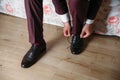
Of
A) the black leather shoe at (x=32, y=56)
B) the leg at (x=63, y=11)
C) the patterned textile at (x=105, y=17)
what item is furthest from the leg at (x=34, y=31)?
the patterned textile at (x=105, y=17)

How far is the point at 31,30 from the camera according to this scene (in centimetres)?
114

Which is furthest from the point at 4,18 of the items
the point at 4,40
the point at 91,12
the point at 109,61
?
the point at 109,61

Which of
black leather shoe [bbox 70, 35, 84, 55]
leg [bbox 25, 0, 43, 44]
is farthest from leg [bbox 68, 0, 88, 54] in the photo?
leg [bbox 25, 0, 43, 44]

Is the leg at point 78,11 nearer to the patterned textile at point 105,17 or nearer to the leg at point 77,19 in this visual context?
the leg at point 77,19

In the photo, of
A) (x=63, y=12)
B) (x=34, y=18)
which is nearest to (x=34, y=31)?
(x=34, y=18)

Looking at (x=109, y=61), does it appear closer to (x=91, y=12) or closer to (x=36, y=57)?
(x=91, y=12)

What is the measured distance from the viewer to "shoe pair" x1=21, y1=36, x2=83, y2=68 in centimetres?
122

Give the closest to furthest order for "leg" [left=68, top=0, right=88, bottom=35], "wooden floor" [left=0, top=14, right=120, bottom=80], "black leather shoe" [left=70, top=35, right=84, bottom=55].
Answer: "leg" [left=68, top=0, right=88, bottom=35] < "wooden floor" [left=0, top=14, right=120, bottom=80] < "black leather shoe" [left=70, top=35, right=84, bottom=55]

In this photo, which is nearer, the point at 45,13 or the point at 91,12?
the point at 91,12

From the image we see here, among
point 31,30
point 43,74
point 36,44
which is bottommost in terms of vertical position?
point 43,74

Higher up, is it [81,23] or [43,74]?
[81,23]

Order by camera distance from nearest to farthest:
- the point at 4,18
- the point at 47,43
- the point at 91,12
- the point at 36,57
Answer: the point at 91,12, the point at 36,57, the point at 47,43, the point at 4,18

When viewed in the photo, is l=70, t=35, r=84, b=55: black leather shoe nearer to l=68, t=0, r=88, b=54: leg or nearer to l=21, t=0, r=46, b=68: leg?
l=68, t=0, r=88, b=54: leg

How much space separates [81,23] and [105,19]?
0.26 metres
